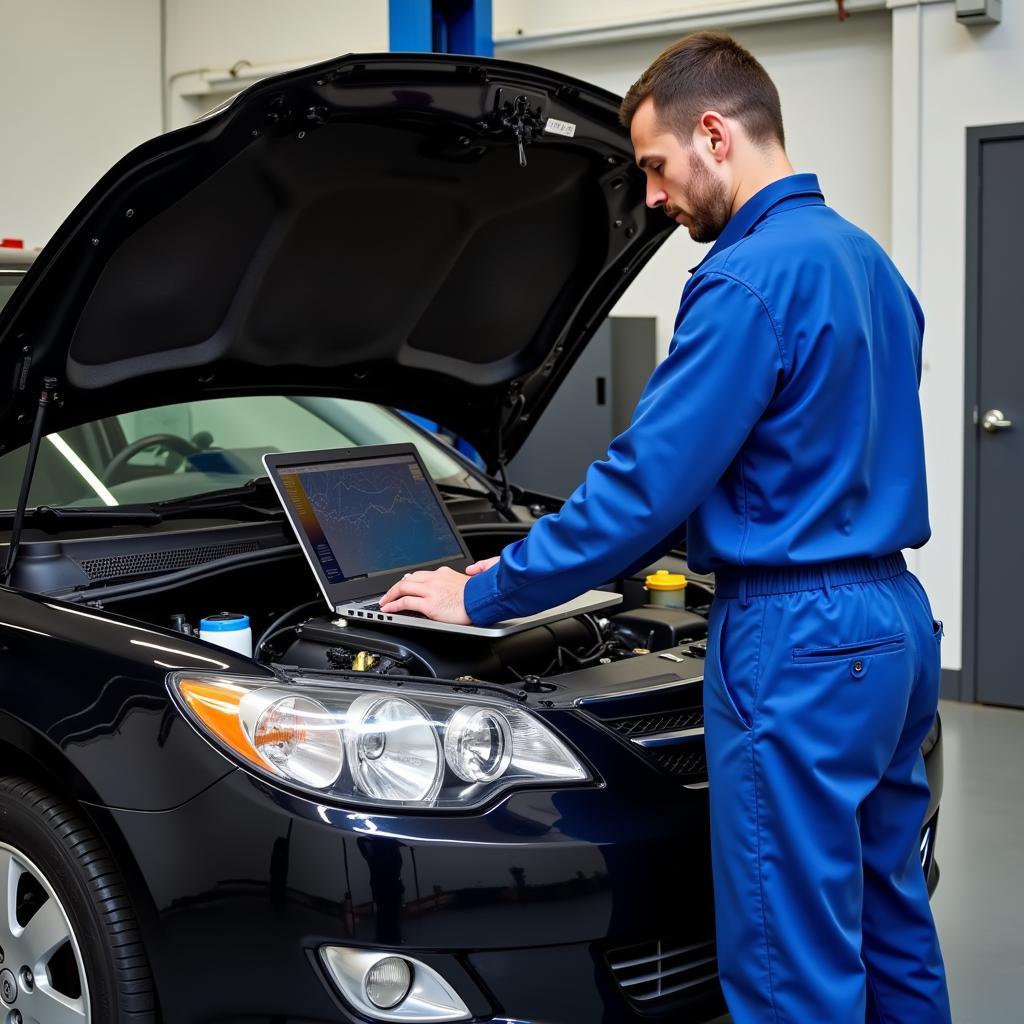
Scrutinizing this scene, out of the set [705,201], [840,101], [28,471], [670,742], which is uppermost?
[840,101]

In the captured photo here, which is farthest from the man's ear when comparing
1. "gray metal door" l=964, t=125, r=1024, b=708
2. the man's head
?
"gray metal door" l=964, t=125, r=1024, b=708

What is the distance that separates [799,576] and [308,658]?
2.68 feet

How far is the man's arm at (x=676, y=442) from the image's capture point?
1527mm

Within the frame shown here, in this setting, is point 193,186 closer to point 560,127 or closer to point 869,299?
point 560,127

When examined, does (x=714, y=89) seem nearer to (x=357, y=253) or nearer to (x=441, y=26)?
(x=357, y=253)

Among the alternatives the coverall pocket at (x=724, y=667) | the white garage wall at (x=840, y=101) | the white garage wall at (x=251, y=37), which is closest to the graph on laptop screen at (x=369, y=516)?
the coverall pocket at (x=724, y=667)

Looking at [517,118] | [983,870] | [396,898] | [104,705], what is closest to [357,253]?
[517,118]

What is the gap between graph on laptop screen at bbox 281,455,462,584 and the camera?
2.18 meters

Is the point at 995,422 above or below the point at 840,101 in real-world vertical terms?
below

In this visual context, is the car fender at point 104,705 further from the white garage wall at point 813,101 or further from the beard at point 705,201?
the white garage wall at point 813,101

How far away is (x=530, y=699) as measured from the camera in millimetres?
1728

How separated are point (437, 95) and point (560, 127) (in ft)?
0.96

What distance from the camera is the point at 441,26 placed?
542 cm

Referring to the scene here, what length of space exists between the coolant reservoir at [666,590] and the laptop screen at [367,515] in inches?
15.1
